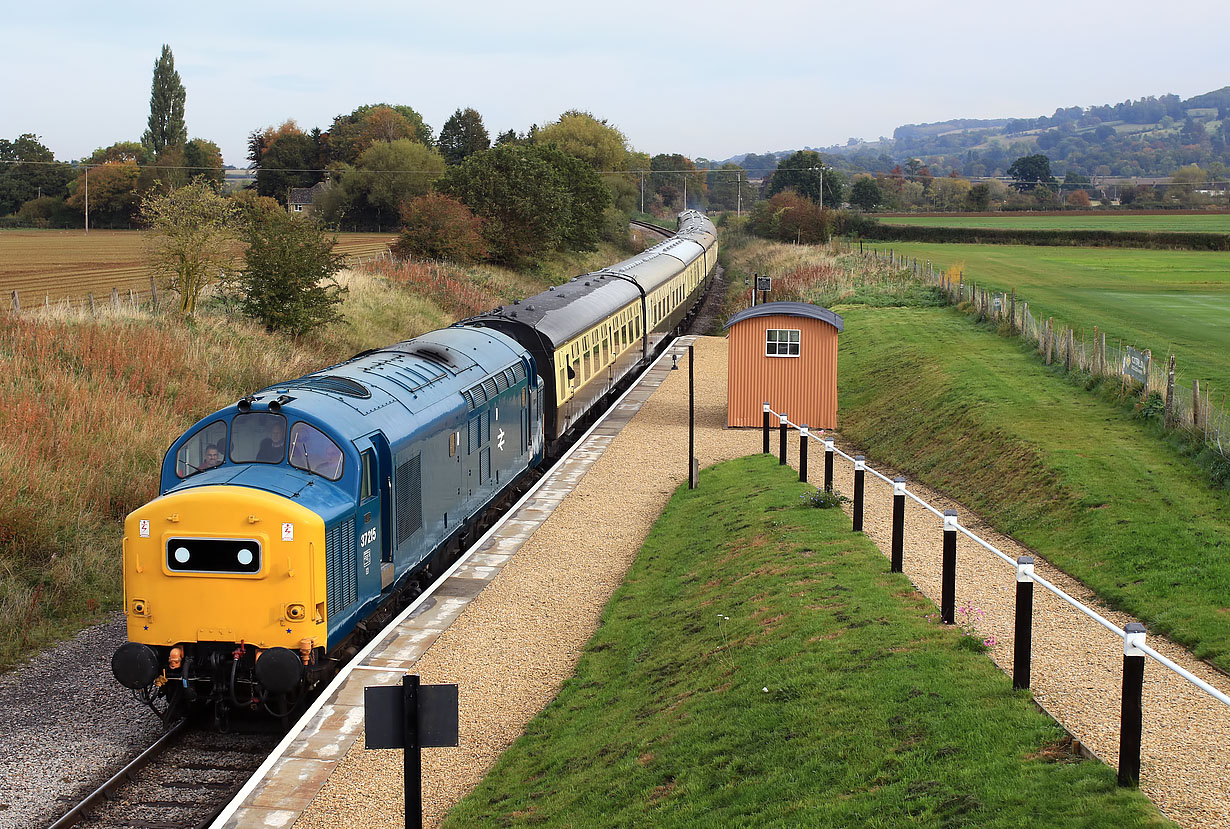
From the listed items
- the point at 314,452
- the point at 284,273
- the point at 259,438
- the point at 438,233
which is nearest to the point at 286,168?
the point at 438,233

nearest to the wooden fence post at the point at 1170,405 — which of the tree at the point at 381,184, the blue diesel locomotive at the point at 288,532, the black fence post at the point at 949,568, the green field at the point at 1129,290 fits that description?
the green field at the point at 1129,290

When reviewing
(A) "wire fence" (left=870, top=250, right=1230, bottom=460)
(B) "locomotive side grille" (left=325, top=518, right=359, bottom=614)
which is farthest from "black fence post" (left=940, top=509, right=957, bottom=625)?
(A) "wire fence" (left=870, top=250, right=1230, bottom=460)

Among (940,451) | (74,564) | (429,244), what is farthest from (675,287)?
(74,564)

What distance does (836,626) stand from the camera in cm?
1174

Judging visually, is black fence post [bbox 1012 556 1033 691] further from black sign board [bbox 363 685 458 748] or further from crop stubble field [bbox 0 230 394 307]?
crop stubble field [bbox 0 230 394 307]

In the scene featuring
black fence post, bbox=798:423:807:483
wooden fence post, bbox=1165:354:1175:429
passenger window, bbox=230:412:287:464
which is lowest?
black fence post, bbox=798:423:807:483

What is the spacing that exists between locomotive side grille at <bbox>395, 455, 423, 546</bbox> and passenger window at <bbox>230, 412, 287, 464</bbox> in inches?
75.9

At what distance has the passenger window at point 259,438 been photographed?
40.4 ft

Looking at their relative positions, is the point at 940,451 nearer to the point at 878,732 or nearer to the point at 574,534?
the point at 574,534

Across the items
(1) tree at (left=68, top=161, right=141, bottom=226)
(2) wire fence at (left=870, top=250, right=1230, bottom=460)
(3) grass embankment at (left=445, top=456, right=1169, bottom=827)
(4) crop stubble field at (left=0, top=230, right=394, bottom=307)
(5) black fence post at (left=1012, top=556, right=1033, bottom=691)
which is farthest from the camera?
(1) tree at (left=68, top=161, right=141, bottom=226)

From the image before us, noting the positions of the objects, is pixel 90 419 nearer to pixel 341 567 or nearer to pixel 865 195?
pixel 341 567

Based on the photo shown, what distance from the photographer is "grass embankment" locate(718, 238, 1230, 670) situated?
1377 centimetres

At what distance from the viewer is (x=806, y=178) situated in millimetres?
Result: 111938

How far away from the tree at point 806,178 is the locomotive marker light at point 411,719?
106905mm
